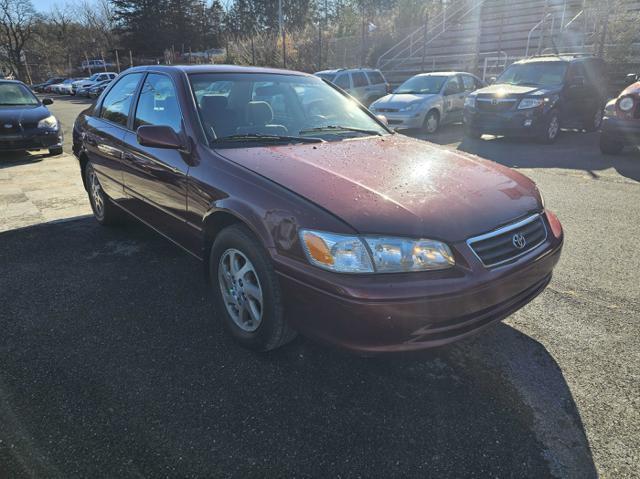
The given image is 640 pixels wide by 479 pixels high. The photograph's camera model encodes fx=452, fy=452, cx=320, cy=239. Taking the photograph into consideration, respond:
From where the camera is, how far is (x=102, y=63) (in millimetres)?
52156

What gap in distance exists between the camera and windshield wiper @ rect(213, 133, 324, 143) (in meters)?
2.96

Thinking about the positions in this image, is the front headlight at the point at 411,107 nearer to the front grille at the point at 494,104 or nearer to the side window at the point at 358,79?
the front grille at the point at 494,104

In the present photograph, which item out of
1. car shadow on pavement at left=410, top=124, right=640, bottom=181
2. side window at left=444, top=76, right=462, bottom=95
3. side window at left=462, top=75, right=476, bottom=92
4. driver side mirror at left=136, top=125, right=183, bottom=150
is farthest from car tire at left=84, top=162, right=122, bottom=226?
side window at left=462, top=75, right=476, bottom=92

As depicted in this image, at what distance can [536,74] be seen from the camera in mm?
10320

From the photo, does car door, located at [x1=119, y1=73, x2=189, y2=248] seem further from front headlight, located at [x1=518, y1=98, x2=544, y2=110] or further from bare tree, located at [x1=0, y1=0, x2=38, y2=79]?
bare tree, located at [x1=0, y1=0, x2=38, y2=79]

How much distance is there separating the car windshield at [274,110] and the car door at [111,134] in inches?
42.7

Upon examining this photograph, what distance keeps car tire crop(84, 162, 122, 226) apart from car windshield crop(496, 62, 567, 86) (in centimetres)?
929

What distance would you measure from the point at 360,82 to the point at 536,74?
5348mm

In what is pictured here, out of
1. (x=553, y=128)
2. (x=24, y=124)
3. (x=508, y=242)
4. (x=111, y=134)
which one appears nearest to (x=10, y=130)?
(x=24, y=124)

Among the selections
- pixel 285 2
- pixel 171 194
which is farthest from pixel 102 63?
pixel 171 194

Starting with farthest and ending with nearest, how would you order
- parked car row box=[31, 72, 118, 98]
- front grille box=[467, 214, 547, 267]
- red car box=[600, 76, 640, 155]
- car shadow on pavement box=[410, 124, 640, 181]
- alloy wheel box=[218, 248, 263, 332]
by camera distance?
parked car row box=[31, 72, 118, 98]
car shadow on pavement box=[410, 124, 640, 181]
red car box=[600, 76, 640, 155]
alloy wheel box=[218, 248, 263, 332]
front grille box=[467, 214, 547, 267]

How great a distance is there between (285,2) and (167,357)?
55499 mm

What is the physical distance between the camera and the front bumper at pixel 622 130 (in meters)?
7.39

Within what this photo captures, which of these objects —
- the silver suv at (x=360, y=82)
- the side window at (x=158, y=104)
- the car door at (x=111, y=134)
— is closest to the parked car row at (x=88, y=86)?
the silver suv at (x=360, y=82)
